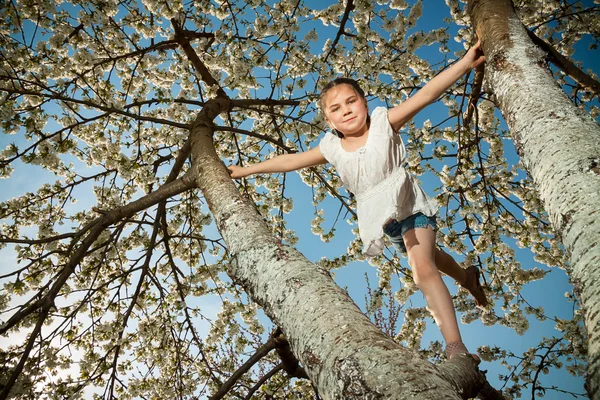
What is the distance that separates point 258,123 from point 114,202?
8.53 feet

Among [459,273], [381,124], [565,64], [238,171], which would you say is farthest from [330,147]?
[565,64]

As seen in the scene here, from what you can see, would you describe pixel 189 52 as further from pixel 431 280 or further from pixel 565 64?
pixel 431 280

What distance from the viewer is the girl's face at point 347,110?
7.20 ft

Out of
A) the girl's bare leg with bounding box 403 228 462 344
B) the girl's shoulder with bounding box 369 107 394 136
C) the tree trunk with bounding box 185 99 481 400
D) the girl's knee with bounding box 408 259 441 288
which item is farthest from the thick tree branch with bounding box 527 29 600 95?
the tree trunk with bounding box 185 99 481 400

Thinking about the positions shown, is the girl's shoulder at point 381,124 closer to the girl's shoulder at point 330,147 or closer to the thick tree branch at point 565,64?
the girl's shoulder at point 330,147

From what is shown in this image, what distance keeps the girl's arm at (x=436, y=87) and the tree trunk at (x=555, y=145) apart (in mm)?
179

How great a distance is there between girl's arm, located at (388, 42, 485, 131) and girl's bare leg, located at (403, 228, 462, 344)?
69 cm

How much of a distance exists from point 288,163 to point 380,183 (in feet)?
2.56

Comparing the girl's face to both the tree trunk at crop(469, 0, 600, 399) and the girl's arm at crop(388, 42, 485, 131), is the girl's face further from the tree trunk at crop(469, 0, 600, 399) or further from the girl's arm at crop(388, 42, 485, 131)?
the tree trunk at crop(469, 0, 600, 399)

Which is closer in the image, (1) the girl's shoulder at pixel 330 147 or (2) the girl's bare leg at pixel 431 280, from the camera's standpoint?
Result: (2) the girl's bare leg at pixel 431 280

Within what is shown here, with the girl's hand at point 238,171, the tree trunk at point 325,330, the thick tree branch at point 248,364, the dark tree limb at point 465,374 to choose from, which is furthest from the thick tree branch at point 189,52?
the dark tree limb at point 465,374

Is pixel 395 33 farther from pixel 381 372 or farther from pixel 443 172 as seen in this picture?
pixel 381 372

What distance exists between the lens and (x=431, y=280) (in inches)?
74.2

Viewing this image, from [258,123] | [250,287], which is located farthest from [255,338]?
[250,287]
